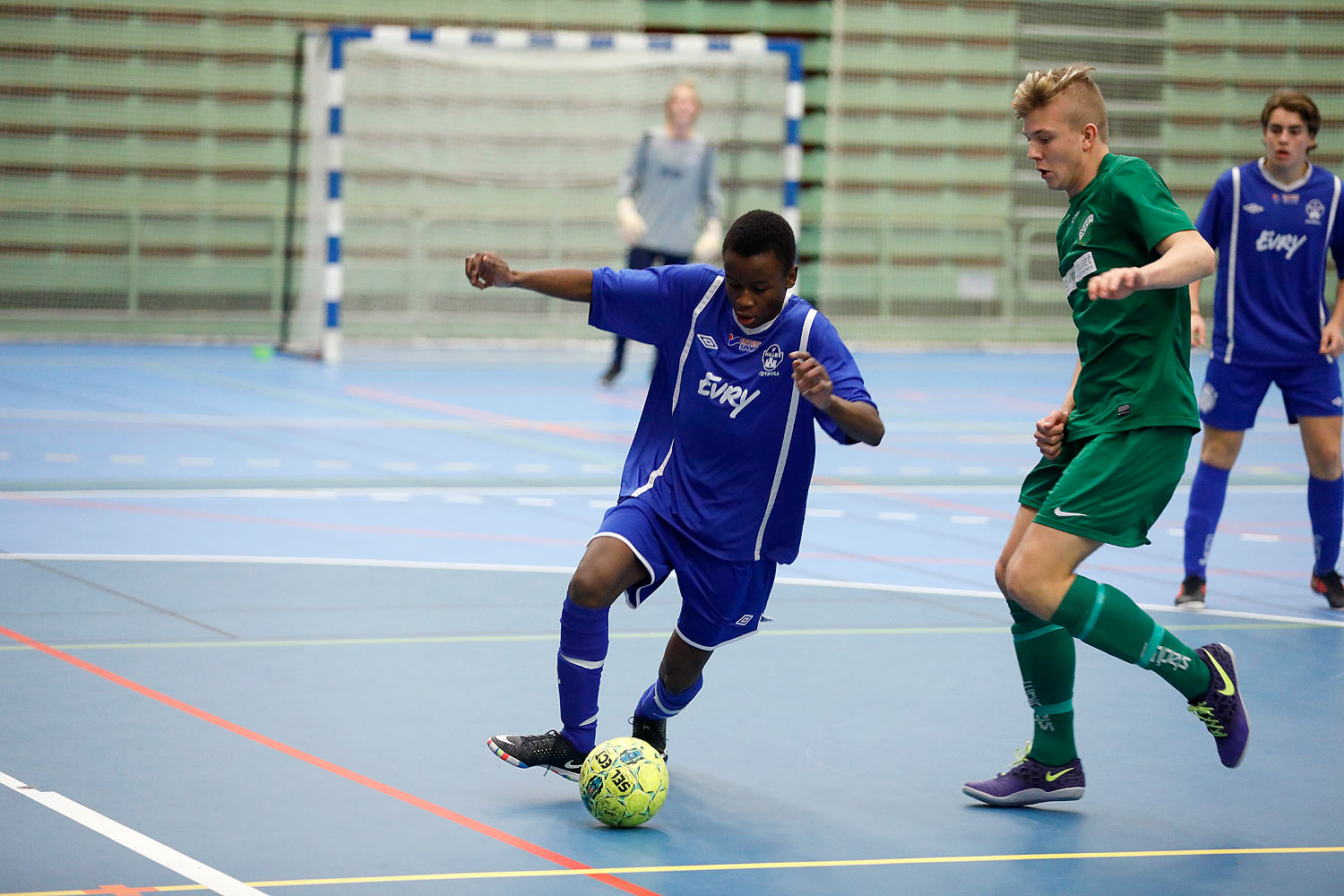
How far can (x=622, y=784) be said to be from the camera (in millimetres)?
3963

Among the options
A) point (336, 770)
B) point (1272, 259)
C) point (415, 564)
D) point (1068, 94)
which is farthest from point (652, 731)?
point (1272, 259)

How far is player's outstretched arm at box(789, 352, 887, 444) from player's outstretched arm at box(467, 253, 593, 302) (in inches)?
27.4

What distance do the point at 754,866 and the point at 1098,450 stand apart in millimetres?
1326

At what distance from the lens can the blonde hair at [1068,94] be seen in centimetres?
422

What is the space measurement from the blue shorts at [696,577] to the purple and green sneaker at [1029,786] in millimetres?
718

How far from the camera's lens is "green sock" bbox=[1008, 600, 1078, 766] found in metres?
4.33

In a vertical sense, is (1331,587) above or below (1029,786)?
above

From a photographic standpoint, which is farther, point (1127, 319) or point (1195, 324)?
point (1195, 324)

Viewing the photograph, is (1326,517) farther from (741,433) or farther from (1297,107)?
(741,433)

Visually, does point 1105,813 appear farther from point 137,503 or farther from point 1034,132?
point 137,503

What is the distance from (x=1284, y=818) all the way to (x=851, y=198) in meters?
16.0

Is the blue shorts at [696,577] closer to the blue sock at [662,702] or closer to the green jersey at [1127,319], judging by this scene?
the blue sock at [662,702]

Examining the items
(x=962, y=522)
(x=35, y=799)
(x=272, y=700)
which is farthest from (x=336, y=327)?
(x=35, y=799)

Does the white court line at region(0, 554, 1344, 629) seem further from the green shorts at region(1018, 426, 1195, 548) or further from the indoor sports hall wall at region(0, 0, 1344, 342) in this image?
the indoor sports hall wall at region(0, 0, 1344, 342)
